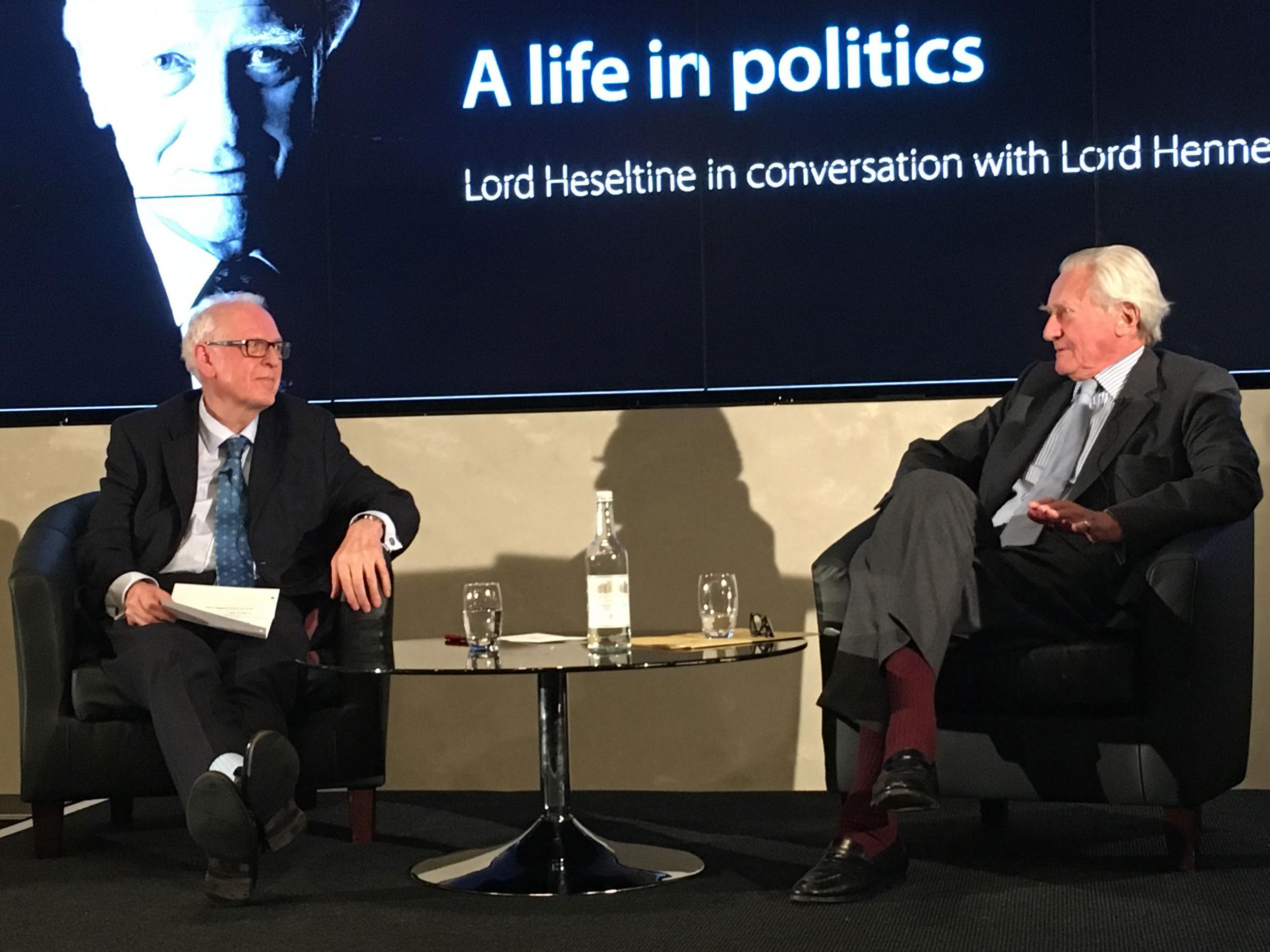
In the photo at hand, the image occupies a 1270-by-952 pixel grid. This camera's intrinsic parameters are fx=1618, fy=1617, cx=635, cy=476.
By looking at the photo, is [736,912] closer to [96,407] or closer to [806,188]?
[806,188]

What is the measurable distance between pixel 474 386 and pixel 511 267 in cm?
36

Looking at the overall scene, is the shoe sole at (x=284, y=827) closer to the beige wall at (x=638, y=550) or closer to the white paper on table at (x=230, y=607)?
the white paper on table at (x=230, y=607)

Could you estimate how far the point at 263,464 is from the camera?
375cm

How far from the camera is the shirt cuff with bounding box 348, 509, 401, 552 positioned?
3.58 meters

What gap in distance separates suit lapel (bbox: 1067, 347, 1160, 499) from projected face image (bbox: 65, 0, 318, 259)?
2.50 meters

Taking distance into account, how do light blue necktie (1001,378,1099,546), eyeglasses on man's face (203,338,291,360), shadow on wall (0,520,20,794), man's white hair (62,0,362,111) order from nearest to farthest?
light blue necktie (1001,378,1099,546) → eyeglasses on man's face (203,338,291,360) → man's white hair (62,0,362,111) → shadow on wall (0,520,20,794)

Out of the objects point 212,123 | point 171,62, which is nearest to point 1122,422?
point 212,123

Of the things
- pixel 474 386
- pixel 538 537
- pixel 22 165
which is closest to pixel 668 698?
pixel 538 537

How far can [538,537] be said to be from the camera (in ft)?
15.5

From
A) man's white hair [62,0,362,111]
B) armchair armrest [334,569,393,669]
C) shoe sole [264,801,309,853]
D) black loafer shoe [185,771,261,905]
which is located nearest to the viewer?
black loafer shoe [185,771,261,905]

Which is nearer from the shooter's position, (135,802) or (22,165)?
(135,802)

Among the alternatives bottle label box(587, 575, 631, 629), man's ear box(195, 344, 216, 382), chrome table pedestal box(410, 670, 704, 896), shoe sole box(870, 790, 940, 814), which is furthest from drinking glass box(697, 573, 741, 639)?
man's ear box(195, 344, 216, 382)

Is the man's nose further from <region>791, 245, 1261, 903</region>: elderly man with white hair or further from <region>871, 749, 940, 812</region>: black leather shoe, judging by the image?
<region>871, 749, 940, 812</region>: black leather shoe

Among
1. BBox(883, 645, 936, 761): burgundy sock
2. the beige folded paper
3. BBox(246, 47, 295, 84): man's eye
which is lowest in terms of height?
BBox(883, 645, 936, 761): burgundy sock
